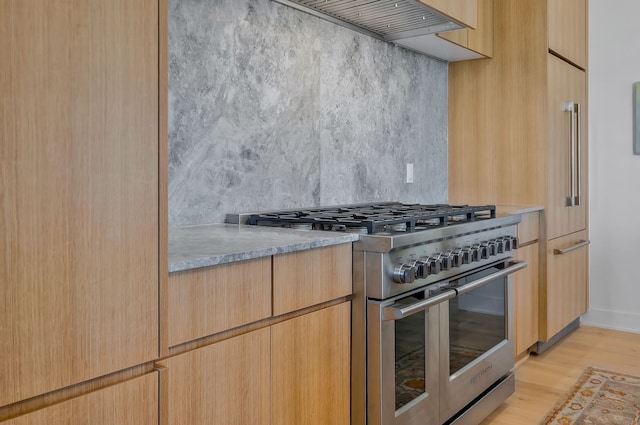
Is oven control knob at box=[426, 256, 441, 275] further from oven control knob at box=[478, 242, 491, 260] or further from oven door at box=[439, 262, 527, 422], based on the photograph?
oven control knob at box=[478, 242, 491, 260]

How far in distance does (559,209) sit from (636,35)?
1418mm

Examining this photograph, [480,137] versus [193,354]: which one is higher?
[480,137]

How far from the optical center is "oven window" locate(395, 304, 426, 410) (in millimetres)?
1736

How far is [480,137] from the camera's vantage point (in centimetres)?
340

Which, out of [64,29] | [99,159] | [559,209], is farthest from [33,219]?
[559,209]

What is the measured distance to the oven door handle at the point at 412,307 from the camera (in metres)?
1.63

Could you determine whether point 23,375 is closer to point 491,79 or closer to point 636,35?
point 491,79

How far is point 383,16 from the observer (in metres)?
→ 2.46

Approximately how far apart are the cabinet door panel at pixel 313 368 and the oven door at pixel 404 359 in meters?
0.08

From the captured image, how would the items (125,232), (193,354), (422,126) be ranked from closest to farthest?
(125,232) → (193,354) → (422,126)

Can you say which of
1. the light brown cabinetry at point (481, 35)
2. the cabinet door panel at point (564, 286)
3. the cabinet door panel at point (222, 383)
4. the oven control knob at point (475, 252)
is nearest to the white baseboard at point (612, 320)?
the cabinet door panel at point (564, 286)

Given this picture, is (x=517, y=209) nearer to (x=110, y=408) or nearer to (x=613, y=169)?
(x=613, y=169)

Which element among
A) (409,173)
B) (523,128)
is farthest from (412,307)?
(523,128)

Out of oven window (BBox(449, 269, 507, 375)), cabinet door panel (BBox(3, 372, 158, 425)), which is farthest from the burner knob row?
cabinet door panel (BBox(3, 372, 158, 425))
